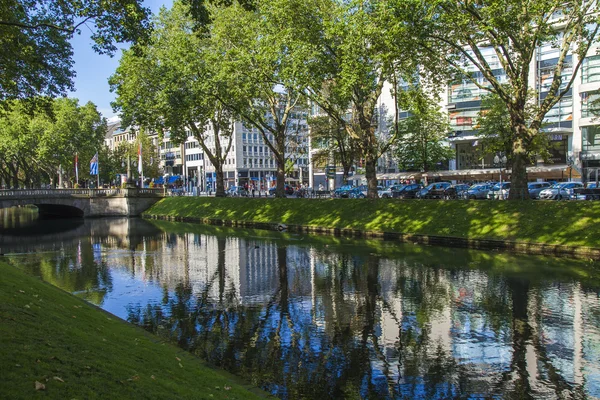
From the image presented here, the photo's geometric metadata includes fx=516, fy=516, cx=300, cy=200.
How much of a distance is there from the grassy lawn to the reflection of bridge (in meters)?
24.7

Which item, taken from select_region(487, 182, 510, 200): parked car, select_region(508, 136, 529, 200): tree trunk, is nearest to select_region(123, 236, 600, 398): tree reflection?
select_region(508, 136, 529, 200): tree trunk

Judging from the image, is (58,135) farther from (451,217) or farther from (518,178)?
(518,178)

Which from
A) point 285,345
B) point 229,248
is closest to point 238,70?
point 229,248

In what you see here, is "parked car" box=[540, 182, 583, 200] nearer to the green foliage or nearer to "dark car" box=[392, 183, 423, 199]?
"dark car" box=[392, 183, 423, 199]

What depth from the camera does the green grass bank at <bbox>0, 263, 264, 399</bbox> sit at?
6.79 meters

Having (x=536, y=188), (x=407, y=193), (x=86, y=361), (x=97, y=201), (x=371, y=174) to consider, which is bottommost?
(x=97, y=201)

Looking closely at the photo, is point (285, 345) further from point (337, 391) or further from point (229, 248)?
point (229, 248)

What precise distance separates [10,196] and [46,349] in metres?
61.5

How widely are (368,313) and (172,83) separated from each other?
35.1 m

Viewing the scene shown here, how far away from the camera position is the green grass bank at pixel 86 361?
679 cm

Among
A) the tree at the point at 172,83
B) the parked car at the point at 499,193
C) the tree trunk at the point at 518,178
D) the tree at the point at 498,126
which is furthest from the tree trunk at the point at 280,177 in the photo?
the tree trunk at the point at 518,178

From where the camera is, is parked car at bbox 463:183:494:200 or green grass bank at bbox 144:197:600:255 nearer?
green grass bank at bbox 144:197:600:255

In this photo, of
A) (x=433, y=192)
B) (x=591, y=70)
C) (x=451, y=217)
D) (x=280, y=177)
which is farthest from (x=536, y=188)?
(x=591, y=70)

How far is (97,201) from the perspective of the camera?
73.0 meters
